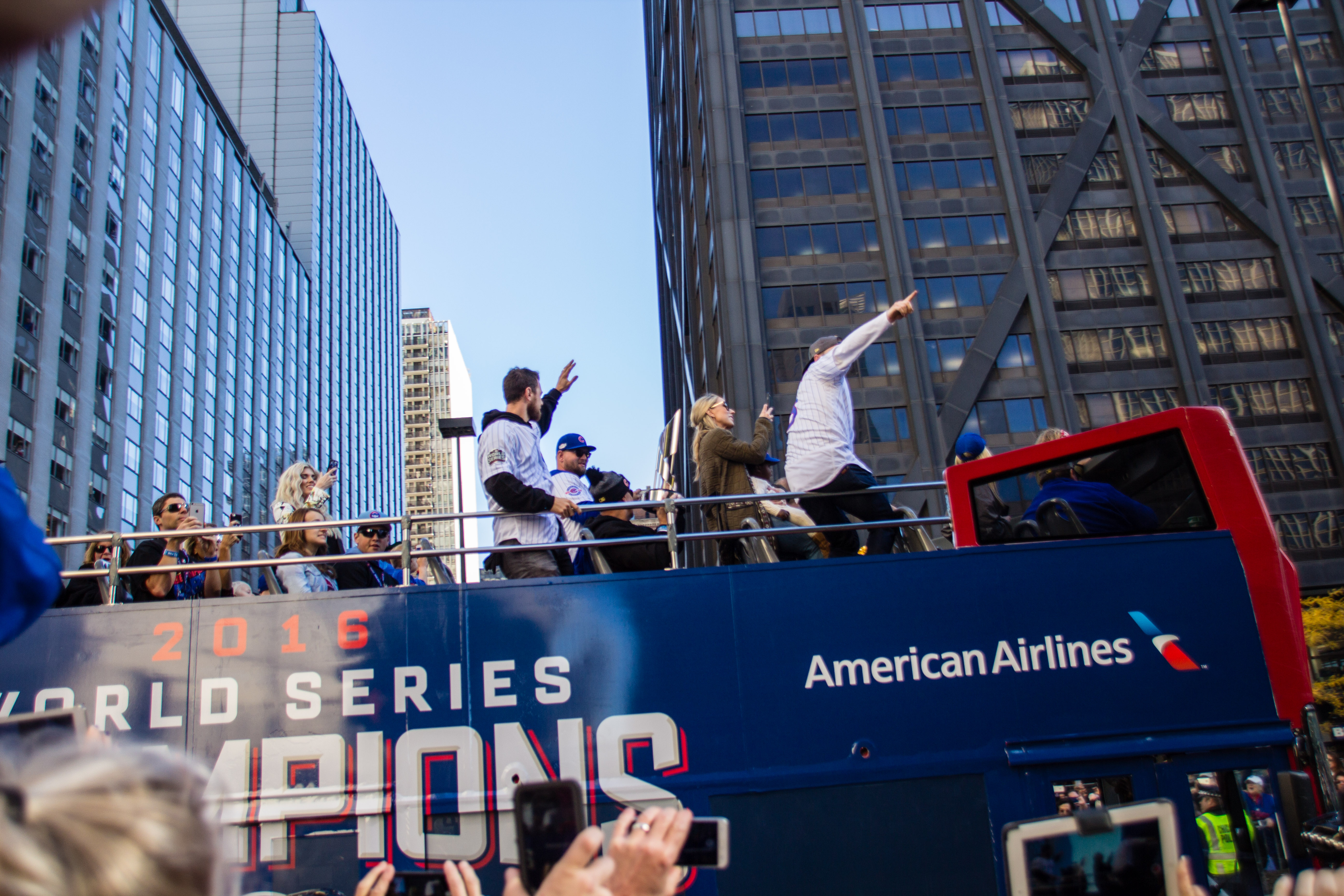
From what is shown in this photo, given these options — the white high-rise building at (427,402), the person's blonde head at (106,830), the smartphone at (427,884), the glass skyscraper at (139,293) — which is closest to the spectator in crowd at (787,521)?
the smartphone at (427,884)

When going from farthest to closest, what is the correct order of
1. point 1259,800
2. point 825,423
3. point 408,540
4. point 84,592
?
point 825,423, point 84,592, point 408,540, point 1259,800

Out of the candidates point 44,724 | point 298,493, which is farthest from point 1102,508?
point 44,724

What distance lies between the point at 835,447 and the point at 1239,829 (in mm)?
3163

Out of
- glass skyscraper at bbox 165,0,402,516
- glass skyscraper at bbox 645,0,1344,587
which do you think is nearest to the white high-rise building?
glass skyscraper at bbox 165,0,402,516

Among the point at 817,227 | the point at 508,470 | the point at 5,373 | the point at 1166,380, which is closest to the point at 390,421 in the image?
the point at 5,373

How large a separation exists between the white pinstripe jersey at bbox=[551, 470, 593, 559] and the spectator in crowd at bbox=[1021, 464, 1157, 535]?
3.00 m

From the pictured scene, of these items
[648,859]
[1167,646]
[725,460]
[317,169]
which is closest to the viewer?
[648,859]

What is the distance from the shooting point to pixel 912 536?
23.0 feet

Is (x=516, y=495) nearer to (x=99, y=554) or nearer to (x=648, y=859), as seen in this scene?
(x=99, y=554)

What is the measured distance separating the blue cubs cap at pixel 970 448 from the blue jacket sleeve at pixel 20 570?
6041 mm

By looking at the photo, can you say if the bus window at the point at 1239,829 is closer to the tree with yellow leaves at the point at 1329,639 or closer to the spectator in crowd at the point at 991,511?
the spectator in crowd at the point at 991,511

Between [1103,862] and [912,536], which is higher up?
[912,536]

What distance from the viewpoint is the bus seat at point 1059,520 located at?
5941 millimetres

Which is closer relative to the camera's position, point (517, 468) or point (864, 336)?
point (517, 468)
